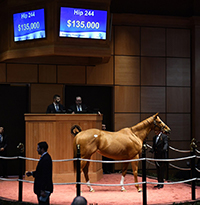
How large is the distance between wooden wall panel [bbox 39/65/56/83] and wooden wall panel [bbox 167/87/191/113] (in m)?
4.06

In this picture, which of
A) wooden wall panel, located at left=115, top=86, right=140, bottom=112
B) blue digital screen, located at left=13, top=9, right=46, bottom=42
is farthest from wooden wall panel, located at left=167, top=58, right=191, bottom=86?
blue digital screen, located at left=13, top=9, right=46, bottom=42

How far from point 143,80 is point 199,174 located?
13.4ft

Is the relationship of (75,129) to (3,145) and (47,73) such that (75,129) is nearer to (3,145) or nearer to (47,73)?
(3,145)

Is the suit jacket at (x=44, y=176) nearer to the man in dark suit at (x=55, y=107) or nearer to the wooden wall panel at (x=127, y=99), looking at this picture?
the man in dark suit at (x=55, y=107)

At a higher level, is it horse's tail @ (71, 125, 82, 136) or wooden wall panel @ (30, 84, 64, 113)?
wooden wall panel @ (30, 84, 64, 113)

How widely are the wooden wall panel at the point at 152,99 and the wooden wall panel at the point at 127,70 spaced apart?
0.47m

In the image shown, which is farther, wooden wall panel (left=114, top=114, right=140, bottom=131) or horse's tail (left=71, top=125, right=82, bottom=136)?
wooden wall panel (left=114, top=114, right=140, bottom=131)

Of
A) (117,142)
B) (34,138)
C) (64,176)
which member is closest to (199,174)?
(117,142)

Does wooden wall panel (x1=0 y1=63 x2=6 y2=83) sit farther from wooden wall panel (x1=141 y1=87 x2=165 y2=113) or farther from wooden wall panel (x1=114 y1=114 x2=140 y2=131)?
wooden wall panel (x1=141 y1=87 x2=165 y2=113)

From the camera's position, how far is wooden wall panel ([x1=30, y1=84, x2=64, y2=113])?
13422 millimetres

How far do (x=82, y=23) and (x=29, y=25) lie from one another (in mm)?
1490

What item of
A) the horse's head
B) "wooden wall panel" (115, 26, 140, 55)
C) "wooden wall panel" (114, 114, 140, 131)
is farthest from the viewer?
"wooden wall panel" (115, 26, 140, 55)

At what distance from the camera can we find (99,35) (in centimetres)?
1180

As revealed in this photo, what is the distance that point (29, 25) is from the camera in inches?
461
